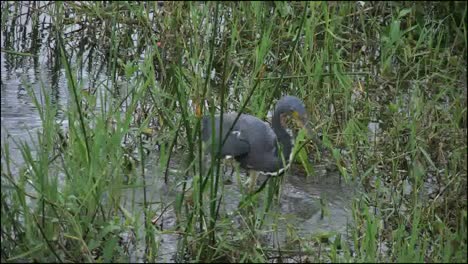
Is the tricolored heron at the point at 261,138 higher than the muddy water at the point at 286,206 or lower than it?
higher

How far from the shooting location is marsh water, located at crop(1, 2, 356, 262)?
4.31 m

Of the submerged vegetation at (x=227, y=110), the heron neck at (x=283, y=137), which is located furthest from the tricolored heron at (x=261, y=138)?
the submerged vegetation at (x=227, y=110)

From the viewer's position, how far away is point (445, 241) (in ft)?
13.5

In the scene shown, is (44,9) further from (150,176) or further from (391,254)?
(391,254)

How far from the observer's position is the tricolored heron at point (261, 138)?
15.1ft

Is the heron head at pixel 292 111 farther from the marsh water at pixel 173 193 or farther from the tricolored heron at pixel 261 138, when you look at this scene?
the marsh water at pixel 173 193

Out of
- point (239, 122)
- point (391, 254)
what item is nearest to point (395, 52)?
point (239, 122)

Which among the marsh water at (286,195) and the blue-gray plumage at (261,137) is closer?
the marsh water at (286,195)

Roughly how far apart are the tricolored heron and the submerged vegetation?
10 centimetres

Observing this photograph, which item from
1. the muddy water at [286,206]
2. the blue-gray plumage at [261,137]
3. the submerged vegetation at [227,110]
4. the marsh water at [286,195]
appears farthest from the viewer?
the blue-gray plumage at [261,137]

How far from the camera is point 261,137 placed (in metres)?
4.64

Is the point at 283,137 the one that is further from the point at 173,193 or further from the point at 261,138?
the point at 173,193

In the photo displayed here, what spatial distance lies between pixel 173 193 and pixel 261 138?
45cm

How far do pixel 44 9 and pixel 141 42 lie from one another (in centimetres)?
70
